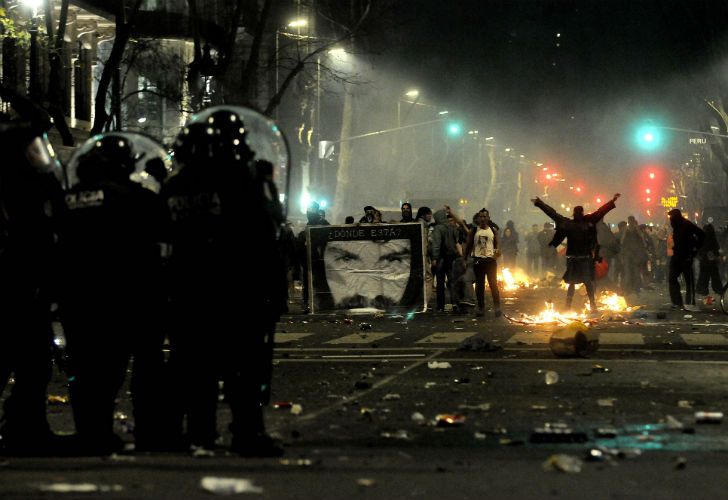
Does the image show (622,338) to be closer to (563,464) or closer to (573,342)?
(573,342)

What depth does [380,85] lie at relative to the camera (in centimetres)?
9012

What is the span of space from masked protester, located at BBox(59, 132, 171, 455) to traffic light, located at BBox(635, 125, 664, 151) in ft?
126

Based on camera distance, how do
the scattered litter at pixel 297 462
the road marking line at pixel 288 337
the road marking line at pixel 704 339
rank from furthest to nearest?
the road marking line at pixel 288 337 → the road marking line at pixel 704 339 → the scattered litter at pixel 297 462

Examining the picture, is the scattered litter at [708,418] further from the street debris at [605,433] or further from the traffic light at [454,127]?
the traffic light at [454,127]

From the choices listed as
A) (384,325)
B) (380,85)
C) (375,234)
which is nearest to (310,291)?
(375,234)

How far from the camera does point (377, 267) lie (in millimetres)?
22078

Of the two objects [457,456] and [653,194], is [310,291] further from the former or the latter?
[653,194]

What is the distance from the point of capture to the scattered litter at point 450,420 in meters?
8.45

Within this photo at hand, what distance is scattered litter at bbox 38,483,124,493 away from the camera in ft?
19.3

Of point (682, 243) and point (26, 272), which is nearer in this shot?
point (26, 272)

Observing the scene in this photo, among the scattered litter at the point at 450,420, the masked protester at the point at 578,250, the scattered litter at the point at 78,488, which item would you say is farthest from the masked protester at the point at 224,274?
the masked protester at the point at 578,250

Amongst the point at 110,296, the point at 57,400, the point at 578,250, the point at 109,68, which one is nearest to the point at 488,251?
the point at 578,250

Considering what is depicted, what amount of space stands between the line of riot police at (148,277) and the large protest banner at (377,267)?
14.2m

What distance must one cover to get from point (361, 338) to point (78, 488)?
1116 cm
